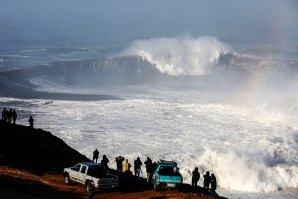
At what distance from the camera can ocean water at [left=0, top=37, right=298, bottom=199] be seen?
98.0ft

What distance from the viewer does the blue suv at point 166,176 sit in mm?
18078

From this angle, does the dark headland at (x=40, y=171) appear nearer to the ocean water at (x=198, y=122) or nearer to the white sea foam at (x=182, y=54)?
the ocean water at (x=198, y=122)

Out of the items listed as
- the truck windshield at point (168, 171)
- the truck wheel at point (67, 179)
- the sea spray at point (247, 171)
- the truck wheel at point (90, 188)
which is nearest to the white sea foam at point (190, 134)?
the sea spray at point (247, 171)

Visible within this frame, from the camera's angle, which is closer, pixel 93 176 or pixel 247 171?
pixel 93 176

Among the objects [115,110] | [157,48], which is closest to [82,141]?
[115,110]

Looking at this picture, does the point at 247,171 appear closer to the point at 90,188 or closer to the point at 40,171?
the point at 40,171

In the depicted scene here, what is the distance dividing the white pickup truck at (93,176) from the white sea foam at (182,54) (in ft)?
215

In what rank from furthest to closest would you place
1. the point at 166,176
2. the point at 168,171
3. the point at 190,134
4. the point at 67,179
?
the point at 190,134 < the point at 67,179 < the point at 168,171 < the point at 166,176

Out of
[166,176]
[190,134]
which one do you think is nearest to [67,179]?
[166,176]

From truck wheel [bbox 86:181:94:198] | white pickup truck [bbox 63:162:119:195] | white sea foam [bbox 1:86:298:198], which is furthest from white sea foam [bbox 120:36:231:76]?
truck wheel [bbox 86:181:94:198]

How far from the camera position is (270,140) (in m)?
36.8

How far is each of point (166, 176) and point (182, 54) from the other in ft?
249

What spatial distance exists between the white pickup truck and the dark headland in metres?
0.37

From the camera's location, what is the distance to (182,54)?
3664 inches
